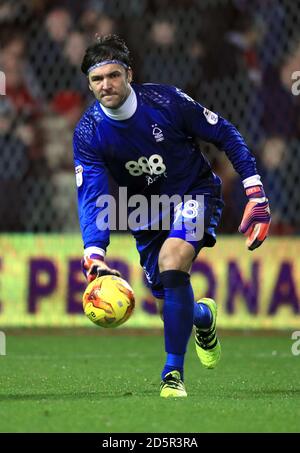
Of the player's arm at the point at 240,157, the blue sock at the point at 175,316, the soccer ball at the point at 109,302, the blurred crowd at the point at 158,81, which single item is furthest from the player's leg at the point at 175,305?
the blurred crowd at the point at 158,81

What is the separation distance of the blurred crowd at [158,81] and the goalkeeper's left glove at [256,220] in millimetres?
4394

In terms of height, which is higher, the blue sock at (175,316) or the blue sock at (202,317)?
the blue sock at (202,317)

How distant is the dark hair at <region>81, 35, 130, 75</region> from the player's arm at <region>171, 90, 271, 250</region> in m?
0.37

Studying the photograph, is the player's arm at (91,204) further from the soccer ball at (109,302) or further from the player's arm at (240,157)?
the player's arm at (240,157)

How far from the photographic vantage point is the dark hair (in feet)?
18.0

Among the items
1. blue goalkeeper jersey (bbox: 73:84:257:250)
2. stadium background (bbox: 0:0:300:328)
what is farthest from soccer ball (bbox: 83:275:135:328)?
stadium background (bbox: 0:0:300:328)

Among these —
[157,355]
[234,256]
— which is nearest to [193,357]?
[157,355]

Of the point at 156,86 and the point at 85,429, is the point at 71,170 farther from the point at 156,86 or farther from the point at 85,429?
the point at 85,429

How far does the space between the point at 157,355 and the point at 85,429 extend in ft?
12.3

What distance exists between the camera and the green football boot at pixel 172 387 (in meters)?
5.21

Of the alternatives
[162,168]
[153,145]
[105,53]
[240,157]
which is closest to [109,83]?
[105,53]

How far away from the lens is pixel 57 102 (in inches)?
416
